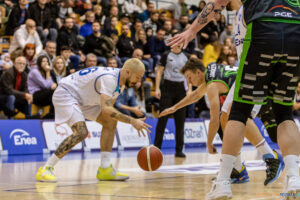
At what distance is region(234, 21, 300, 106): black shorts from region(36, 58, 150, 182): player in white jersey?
2.65 meters

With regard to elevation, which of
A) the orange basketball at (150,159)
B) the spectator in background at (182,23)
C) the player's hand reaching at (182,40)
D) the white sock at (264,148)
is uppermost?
the player's hand reaching at (182,40)

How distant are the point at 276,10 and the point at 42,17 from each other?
1246cm

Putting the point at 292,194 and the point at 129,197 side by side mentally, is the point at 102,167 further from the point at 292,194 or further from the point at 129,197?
the point at 292,194

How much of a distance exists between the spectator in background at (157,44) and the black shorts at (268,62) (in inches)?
545

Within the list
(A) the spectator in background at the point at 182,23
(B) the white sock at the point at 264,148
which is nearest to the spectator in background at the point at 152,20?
(A) the spectator in background at the point at 182,23

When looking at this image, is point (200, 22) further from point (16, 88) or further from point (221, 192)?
point (16, 88)

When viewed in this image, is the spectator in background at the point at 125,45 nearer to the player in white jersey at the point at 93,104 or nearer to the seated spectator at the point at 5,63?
the seated spectator at the point at 5,63

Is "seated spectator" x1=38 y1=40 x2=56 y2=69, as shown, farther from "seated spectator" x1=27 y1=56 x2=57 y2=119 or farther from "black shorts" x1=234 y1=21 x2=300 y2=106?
"black shorts" x1=234 y1=21 x2=300 y2=106

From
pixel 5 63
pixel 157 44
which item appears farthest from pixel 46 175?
pixel 157 44

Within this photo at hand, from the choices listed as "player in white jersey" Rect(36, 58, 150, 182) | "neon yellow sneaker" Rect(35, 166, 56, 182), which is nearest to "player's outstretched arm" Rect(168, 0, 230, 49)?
"player in white jersey" Rect(36, 58, 150, 182)

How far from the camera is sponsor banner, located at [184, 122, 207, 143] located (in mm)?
15430

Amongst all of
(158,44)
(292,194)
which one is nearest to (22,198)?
(292,194)

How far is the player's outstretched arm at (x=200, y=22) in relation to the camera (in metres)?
4.76

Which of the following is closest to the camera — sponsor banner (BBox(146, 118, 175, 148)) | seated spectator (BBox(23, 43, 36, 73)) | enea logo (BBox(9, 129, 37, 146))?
enea logo (BBox(9, 129, 37, 146))
